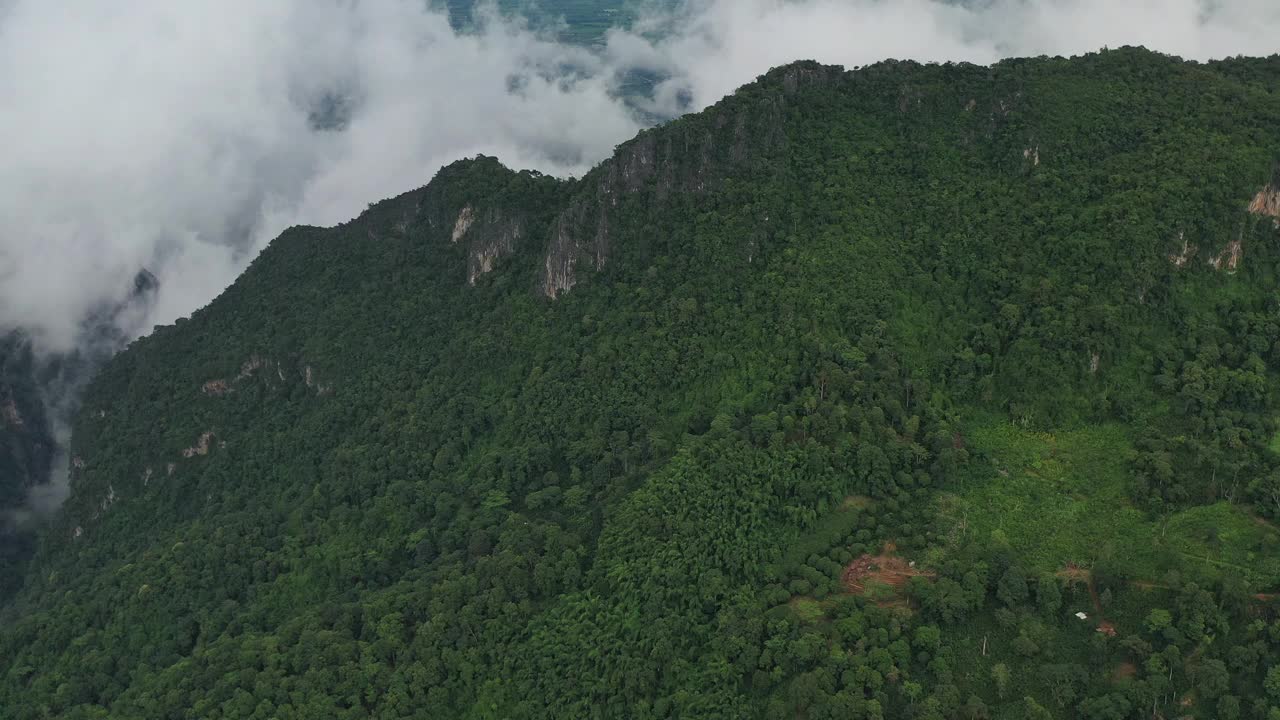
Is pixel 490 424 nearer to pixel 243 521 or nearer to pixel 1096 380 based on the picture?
pixel 243 521

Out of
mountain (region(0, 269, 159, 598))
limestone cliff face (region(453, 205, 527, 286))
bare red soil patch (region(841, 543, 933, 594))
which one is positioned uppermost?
limestone cliff face (region(453, 205, 527, 286))

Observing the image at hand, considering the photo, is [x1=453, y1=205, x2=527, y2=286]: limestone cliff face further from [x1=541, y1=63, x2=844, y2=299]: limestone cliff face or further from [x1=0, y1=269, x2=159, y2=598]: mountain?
[x1=0, y1=269, x2=159, y2=598]: mountain

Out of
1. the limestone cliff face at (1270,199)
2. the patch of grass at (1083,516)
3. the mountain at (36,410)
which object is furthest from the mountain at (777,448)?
the mountain at (36,410)

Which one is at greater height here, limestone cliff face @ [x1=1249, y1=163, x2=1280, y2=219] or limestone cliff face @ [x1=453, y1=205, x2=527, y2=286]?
limestone cliff face @ [x1=453, y1=205, x2=527, y2=286]

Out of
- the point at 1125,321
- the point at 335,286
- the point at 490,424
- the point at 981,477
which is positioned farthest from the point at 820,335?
the point at 335,286

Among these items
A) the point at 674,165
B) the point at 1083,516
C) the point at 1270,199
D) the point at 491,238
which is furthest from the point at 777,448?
the point at 491,238

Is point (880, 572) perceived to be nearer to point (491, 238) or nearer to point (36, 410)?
point (491, 238)

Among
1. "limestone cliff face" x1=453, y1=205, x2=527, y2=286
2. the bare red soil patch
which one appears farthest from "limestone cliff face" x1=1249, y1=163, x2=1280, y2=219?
"limestone cliff face" x1=453, y1=205, x2=527, y2=286

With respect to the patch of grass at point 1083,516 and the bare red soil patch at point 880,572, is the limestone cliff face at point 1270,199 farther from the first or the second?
the bare red soil patch at point 880,572
